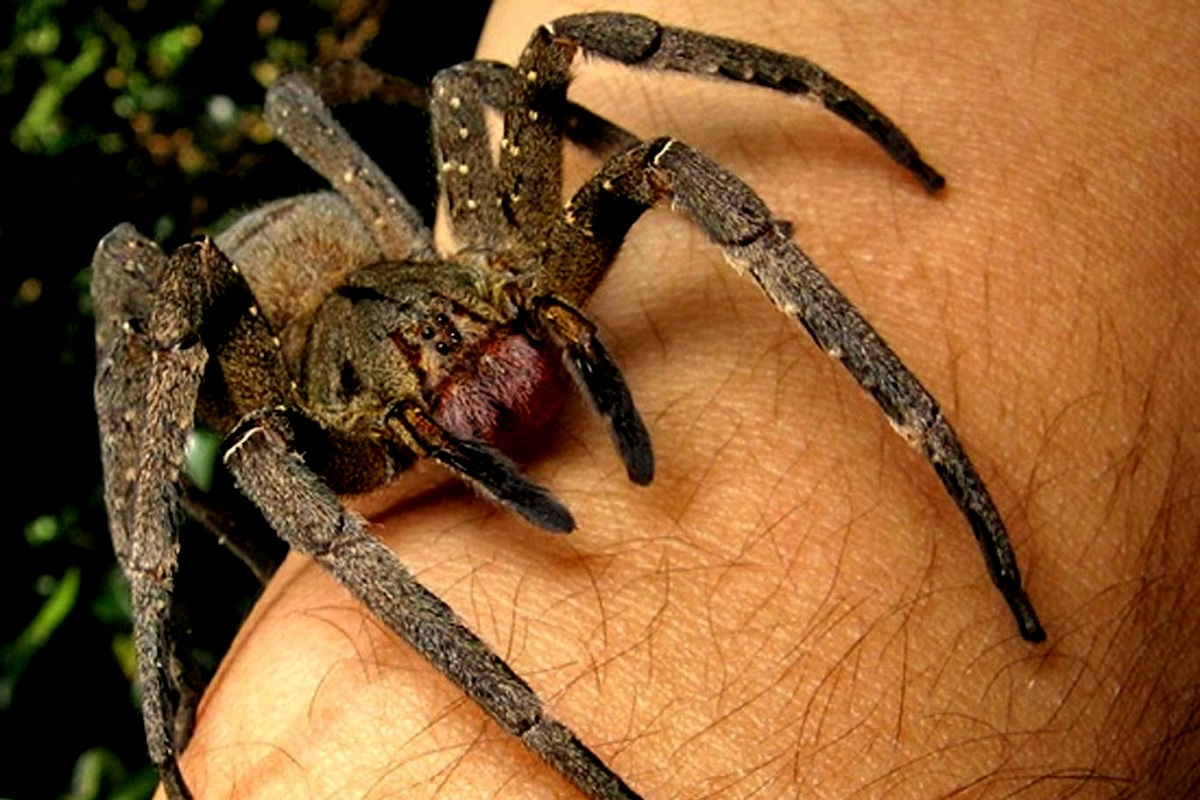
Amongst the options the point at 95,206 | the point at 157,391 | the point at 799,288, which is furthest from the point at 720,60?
the point at 95,206

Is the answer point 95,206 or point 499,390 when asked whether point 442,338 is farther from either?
point 95,206

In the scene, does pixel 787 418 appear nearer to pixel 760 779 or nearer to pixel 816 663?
pixel 816 663

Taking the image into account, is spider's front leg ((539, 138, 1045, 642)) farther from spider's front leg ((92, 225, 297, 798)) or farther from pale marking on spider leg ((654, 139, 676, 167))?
spider's front leg ((92, 225, 297, 798))

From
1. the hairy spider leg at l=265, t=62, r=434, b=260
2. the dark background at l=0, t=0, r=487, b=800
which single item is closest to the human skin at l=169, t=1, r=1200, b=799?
the hairy spider leg at l=265, t=62, r=434, b=260

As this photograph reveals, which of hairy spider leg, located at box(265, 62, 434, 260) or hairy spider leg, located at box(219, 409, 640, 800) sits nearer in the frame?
hairy spider leg, located at box(219, 409, 640, 800)

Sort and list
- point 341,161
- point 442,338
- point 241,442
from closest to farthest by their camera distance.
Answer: point 241,442
point 442,338
point 341,161

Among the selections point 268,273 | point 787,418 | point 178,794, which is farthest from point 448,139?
point 178,794

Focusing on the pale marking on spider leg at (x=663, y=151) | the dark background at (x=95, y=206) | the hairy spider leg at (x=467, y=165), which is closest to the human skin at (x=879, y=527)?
the pale marking on spider leg at (x=663, y=151)
